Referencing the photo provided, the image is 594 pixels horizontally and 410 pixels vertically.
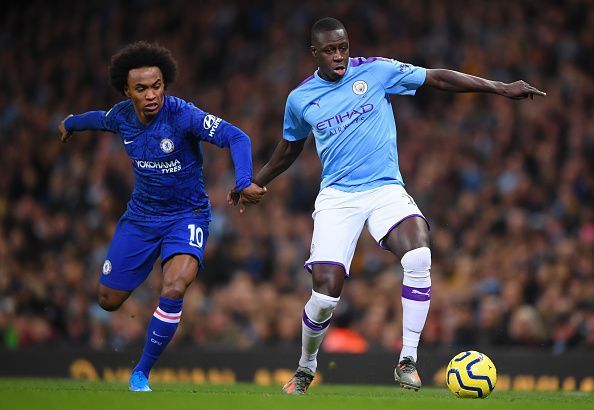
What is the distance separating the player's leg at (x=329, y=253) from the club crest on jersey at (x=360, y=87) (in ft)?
2.54

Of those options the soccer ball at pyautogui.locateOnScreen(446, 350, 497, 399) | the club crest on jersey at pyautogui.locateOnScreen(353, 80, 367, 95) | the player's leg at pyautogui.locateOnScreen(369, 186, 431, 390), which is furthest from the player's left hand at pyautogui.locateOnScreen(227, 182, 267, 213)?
the soccer ball at pyautogui.locateOnScreen(446, 350, 497, 399)

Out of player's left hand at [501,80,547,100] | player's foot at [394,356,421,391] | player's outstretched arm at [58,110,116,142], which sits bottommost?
player's foot at [394,356,421,391]

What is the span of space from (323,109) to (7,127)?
11746mm

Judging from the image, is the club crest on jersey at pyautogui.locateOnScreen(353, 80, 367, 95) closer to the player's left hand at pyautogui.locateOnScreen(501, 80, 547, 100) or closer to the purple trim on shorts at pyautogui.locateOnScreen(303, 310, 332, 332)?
the player's left hand at pyautogui.locateOnScreen(501, 80, 547, 100)

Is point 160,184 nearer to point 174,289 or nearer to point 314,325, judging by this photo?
point 174,289

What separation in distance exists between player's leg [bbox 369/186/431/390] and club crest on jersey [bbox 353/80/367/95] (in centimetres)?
78

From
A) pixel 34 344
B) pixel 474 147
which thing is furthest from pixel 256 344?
pixel 474 147

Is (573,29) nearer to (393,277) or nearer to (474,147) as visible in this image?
(474,147)

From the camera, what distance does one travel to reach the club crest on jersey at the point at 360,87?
9203mm

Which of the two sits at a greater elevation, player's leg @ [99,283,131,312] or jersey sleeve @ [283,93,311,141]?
jersey sleeve @ [283,93,311,141]

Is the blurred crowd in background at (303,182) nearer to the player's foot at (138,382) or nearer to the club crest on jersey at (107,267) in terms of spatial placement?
the club crest on jersey at (107,267)

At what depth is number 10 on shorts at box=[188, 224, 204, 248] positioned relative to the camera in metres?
9.38

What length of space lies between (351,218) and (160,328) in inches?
65.0

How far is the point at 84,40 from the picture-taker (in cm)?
2103
